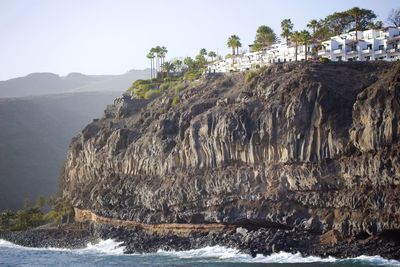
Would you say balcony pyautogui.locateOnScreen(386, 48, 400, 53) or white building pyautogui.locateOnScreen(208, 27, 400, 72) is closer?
balcony pyautogui.locateOnScreen(386, 48, 400, 53)

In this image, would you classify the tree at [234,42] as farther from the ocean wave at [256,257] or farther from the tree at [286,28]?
the ocean wave at [256,257]

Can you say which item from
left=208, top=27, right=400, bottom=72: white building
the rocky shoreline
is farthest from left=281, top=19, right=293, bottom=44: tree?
the rocky shoreline

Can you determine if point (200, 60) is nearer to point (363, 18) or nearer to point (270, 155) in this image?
point (363, 18)

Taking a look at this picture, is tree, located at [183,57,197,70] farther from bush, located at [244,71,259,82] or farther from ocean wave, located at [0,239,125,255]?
ocean wave, located at [0,239,125,255]

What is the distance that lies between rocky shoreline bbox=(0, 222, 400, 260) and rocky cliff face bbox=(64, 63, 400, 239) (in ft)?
5.00

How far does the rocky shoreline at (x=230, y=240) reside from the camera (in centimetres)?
7369

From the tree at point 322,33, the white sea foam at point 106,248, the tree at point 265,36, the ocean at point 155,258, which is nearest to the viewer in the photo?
the ocean at point 155,258

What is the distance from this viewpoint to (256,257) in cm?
7856

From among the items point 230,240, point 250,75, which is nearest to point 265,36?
point 250,75

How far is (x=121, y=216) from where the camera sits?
102m

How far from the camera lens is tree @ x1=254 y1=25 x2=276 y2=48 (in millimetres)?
128250

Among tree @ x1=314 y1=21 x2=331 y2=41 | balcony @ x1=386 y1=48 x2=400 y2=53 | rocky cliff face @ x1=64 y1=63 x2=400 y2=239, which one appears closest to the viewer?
rocky cliff face @ x1=64 y1=63 x2=400 y2=239

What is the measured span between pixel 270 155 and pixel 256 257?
1438cm

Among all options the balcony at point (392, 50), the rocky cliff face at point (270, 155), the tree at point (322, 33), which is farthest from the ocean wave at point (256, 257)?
the tree at point (322, 33)
